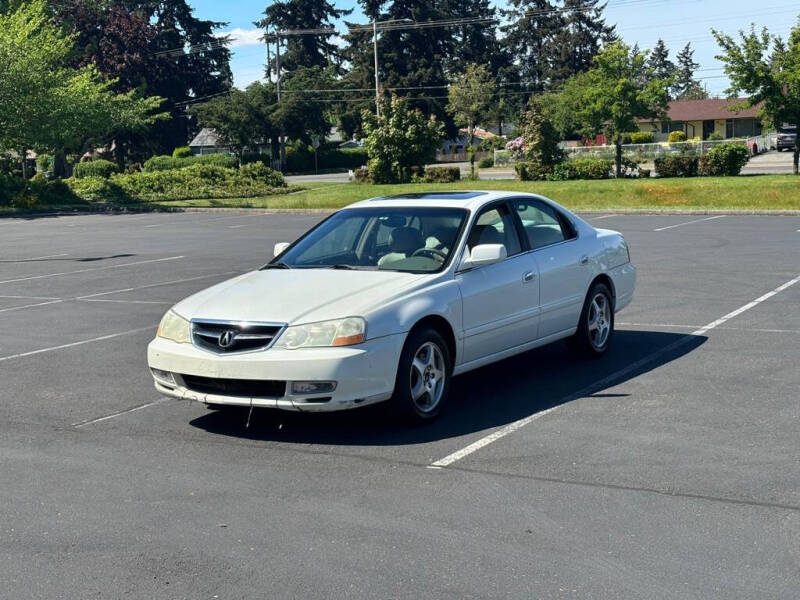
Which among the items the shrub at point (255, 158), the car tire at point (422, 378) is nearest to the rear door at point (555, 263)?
the car tire at point (422, 378)

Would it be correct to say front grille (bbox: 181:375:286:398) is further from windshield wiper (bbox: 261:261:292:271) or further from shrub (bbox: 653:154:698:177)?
shrub (bbox: 653:154:698:177)

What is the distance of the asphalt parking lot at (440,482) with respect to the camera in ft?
15.4

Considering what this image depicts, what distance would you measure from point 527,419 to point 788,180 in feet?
95.2

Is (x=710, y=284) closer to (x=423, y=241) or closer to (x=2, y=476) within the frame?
(x=423, y=241)

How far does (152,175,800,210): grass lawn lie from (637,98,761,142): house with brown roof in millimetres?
55714

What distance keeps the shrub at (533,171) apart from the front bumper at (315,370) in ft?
121

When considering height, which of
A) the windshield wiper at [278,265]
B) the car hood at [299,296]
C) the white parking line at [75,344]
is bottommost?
the white parking line at [75,344]

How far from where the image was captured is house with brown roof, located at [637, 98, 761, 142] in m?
91.2

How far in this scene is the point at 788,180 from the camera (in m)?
33.6

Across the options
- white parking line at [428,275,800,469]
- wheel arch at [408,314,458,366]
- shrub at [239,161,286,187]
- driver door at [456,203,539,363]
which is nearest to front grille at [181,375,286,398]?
wheel arch at [408,314,458,366]

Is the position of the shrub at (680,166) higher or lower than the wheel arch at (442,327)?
higher

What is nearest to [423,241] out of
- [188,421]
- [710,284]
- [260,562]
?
[188,421]

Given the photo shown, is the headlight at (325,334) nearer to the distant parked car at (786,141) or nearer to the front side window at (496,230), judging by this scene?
the front side window at (496,230)

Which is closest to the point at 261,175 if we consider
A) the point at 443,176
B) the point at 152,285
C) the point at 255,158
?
the point at 443,176
